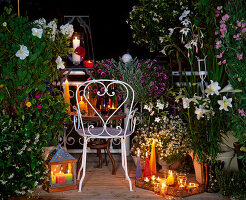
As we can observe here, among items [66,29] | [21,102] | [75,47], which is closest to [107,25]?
[75,47]

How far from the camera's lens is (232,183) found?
335 cm

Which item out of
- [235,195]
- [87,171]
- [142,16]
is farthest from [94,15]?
[235,195]

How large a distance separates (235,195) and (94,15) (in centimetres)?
502

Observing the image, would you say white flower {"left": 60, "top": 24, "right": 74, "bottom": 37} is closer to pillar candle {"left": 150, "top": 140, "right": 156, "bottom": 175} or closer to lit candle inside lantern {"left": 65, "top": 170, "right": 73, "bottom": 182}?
lit candle inside lantern {"left": 65, "top": 170, "right": 73, "bottom": 182}

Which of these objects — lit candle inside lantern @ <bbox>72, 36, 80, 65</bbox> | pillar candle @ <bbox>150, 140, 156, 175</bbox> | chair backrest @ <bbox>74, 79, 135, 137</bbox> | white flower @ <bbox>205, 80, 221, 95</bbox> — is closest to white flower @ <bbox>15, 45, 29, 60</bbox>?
chair backrest @ <bbox>74, 79, 135, 137</bbox>

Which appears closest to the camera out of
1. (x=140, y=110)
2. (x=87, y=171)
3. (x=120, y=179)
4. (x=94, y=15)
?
(x=120, y=179)

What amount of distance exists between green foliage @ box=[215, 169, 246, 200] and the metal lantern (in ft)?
4.92

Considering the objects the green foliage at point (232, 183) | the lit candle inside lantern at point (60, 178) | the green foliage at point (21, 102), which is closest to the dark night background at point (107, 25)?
the green foliage at point (21, 102)

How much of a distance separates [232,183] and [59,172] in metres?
1.77

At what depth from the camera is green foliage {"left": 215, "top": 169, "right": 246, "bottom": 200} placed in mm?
3182

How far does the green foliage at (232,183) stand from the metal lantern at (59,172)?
59.0 inches

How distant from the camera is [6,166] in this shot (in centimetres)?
303

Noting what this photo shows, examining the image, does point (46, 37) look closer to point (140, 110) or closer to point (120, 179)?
point (120, 179)

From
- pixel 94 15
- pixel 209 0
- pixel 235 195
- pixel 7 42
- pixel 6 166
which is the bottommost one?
pixel 235 195
